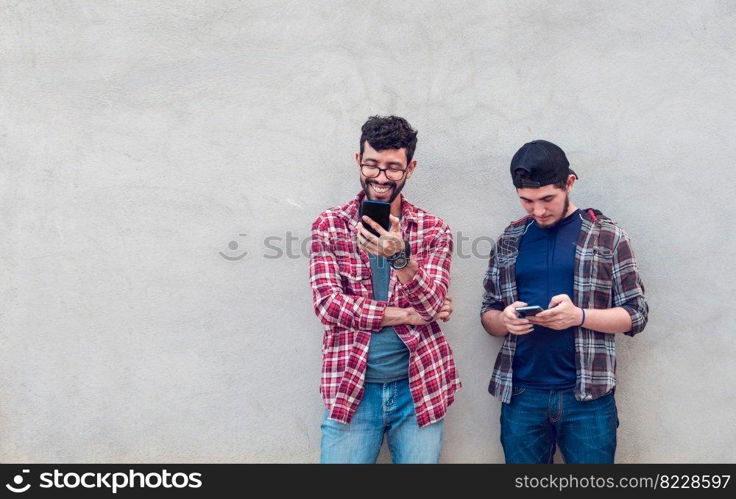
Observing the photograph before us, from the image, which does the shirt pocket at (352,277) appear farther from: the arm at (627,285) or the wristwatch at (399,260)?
the arm at (627,285)

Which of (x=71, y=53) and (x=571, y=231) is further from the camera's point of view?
(x=71, y=53)

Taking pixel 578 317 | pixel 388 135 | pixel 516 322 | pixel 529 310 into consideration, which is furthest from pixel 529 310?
pixel 388 135

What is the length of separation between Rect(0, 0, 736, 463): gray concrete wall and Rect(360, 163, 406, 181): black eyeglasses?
0.58 meters

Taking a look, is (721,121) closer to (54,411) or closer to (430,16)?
(430,16)

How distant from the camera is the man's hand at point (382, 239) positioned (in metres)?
2.54

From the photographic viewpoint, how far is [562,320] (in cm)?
271

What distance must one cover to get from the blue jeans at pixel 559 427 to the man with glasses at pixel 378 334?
0.35 metres

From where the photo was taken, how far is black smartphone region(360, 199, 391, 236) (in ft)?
8.55

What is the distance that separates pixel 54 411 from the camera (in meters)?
3.40

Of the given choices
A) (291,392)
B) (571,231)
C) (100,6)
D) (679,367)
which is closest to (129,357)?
(291,392)

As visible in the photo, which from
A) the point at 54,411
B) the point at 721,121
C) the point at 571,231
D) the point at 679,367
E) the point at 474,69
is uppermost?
the point at 474,69

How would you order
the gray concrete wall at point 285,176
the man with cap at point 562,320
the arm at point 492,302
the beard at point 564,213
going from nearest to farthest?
the man with cap at point 562,320 → the beard at point 564,213 → the arm at point 492,302 → the gray concrete wall at point 285,176

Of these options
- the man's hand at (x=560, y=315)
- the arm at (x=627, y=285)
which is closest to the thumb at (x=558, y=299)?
the man's hand at (x=560, y=315)

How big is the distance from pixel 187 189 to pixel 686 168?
2.62m
